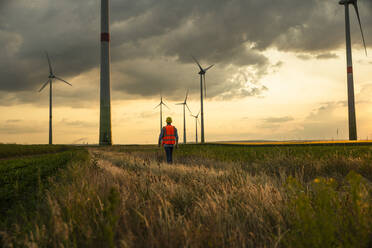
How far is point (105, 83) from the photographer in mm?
49156

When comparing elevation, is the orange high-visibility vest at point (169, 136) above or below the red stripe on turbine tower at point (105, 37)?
below

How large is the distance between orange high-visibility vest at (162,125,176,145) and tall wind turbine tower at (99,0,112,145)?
3523 cm

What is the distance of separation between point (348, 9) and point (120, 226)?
213 feet

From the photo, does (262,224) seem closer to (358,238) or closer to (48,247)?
(358,238)

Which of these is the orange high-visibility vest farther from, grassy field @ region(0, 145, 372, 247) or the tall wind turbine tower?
the tall wind turbine tower

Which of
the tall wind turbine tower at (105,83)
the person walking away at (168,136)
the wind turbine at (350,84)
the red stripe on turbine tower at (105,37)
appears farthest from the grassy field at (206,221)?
the wind turbine at (350,84)

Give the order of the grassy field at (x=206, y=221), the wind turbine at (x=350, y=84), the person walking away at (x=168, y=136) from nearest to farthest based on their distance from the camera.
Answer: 1. the grassy field at (x=206, y=221)
2. the person walking away at (x=168, y=136)
3. the wind turbine at (x=350, y=84)

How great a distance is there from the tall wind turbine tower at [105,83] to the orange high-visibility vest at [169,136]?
3523 centimetres

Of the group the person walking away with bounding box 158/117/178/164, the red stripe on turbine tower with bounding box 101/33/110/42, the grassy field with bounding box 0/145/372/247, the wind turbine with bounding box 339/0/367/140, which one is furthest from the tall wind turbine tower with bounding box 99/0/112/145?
the grassy field with bounding box 0/145/372/247

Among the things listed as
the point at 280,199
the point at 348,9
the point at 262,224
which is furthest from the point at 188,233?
the point at 348,9

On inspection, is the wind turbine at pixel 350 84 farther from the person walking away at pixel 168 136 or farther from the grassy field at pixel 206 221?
the grassy field at pixel 206 221

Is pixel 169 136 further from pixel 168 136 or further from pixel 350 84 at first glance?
pixel 350 84

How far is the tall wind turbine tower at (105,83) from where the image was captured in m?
48.5

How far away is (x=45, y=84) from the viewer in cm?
7169
